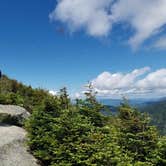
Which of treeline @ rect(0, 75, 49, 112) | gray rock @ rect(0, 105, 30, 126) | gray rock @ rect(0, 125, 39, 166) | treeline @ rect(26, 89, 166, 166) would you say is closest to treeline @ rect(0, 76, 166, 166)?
treeline @ rect(26, 89, 166, 166)

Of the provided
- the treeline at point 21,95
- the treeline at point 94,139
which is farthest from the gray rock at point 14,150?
the treeline at point 21,95

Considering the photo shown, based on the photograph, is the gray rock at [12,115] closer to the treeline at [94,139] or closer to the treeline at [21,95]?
the treeline at [21,95]

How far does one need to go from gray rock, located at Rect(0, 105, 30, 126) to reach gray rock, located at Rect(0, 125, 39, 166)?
366cm

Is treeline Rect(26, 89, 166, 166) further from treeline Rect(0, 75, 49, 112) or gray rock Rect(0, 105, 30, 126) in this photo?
treeline Rect(0, 75, 49, 112)

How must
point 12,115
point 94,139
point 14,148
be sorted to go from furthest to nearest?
1. point 12,115
2. point 14,148
3. point 94,139

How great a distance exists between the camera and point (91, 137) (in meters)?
19.1

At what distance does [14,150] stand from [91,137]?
19.6 ft

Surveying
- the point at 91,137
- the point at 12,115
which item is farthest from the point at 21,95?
the point at 91,137

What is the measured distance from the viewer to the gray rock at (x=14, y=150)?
68.6 feet

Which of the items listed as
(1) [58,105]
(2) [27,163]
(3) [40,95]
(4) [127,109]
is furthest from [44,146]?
(3) [40,95]

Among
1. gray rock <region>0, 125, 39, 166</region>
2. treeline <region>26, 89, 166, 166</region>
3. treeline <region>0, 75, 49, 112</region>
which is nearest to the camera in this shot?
treeline <region>26, 89, 166, 166</region>

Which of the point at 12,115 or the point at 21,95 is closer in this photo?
the point at 12,115

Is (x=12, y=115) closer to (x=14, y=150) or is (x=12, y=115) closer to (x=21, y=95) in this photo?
(x=14, y=150)

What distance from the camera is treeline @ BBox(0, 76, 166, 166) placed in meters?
18.4
